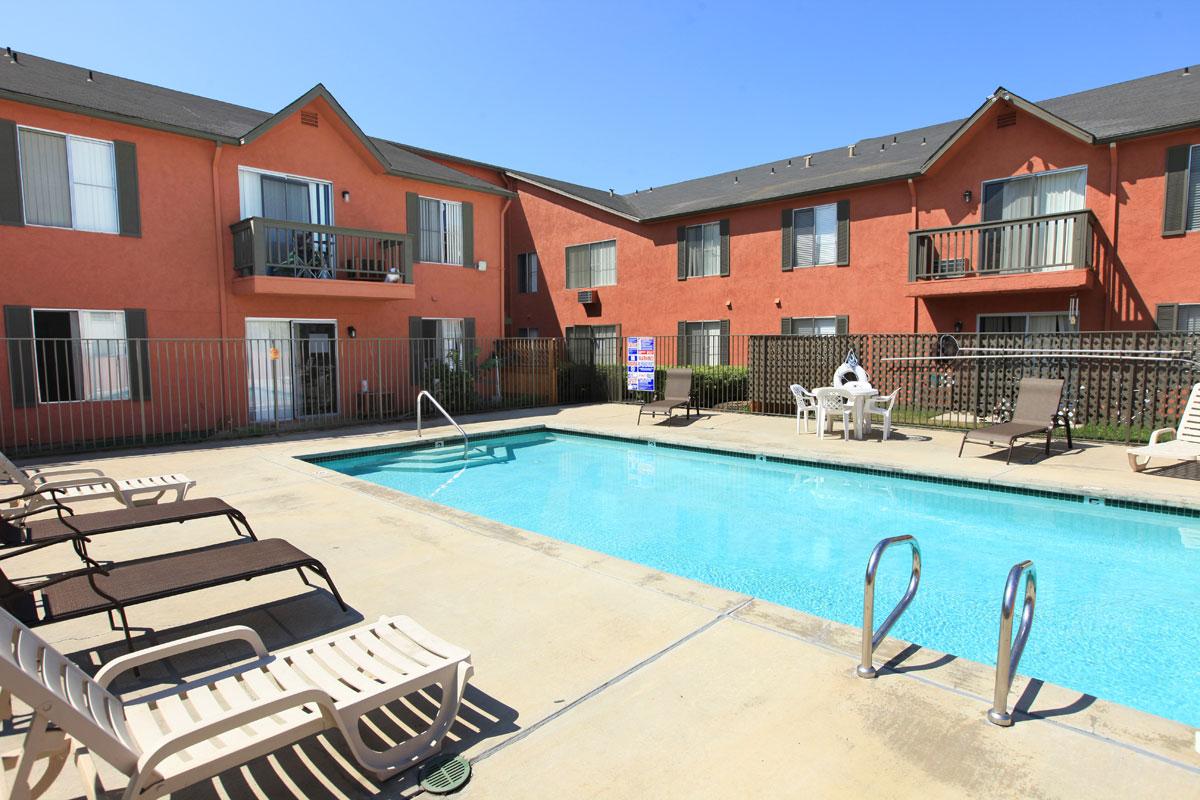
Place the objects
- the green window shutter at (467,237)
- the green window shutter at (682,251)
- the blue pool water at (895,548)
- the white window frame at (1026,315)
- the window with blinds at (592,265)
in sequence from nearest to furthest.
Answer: the blue pool water at (895,548), the white window frame at (1026,315), the green window shutter at (467,237), the green window shutter at (682,251), the window with blinds at (592,265)

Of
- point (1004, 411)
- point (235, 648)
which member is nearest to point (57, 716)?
point (235, 648)

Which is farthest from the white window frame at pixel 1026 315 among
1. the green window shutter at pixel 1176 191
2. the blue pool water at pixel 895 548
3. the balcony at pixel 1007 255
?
the blue pool water at pixel 895 548

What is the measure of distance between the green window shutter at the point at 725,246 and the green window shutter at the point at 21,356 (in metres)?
15.5

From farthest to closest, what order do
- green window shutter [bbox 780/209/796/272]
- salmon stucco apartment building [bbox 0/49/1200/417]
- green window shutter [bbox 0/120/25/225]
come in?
1. green window shutter [bbox 780/209/796/272]
2. salmon stucco apartment building [bbox 0/49/1200/417]
3. green window shutter [bbox 0/120/25/225]

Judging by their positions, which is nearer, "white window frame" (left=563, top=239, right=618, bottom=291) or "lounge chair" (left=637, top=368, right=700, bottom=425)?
"lounge chair" (left=637, top=368, right=700, bottom=425)

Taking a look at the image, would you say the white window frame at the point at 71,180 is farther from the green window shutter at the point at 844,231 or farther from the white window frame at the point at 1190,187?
the white window frame at the point at 1190,187

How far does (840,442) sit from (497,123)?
48.7 feet

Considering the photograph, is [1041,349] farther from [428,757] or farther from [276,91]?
[276,91]

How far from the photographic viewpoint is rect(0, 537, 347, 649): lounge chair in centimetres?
317

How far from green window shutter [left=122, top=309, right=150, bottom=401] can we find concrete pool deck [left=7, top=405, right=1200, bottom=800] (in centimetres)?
780

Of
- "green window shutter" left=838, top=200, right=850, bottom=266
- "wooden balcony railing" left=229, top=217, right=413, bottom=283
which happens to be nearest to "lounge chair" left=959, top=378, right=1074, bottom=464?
"green window shutter" left=838, top=200, right=850, bottom=266

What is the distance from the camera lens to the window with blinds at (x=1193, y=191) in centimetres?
1239

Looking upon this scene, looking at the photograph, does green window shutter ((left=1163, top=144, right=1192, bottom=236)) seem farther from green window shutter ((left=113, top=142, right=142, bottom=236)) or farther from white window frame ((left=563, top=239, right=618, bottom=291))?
green window shutter ((left=113, top=142, right=142, bottom=236))

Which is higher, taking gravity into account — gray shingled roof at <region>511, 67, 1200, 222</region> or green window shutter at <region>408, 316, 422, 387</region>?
gray shingled roof at <region>511, 67, 1200, 222</region>
